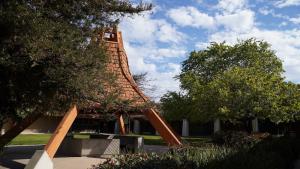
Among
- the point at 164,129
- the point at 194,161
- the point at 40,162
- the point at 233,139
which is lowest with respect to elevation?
the point at 40,162

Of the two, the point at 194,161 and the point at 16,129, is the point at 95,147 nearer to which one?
the point at 16,129

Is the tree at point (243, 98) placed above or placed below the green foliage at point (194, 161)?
above

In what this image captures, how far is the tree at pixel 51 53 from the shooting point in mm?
8867

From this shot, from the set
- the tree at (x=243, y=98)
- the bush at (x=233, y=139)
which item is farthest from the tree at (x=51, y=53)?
the tree at (x=243, y=98)

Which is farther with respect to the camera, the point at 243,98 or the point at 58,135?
the point at 243,98

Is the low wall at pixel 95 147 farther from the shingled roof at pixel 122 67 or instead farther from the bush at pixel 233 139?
the bush at pixel 233 139

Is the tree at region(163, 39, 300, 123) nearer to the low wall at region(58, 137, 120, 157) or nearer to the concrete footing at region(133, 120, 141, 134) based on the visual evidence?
the low wall at region(58, 137, 120, 157)

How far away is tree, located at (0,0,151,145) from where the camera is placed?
8.87 metres

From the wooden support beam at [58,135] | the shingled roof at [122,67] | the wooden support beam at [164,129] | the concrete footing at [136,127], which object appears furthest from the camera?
the concrete footing at [136,127]

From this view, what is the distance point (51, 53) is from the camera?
914 cm

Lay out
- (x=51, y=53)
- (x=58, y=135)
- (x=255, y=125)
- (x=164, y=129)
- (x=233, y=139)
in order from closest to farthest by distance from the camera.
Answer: (x=51, y=53)
(x=58, y=135)
(x=233, y=139)
(x=164, y=129)
(x=255, y=125)

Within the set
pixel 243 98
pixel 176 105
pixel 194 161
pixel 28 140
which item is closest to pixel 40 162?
pixel 194 161

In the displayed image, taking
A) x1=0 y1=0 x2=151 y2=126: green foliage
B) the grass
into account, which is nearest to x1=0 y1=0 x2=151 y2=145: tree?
x1=0 y1=0 x2=151 y2=126: green foliage

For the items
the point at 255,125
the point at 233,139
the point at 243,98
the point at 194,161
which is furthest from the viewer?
the point at 255,125
